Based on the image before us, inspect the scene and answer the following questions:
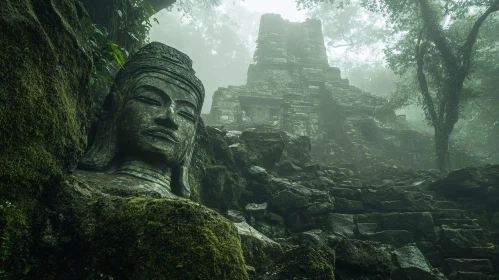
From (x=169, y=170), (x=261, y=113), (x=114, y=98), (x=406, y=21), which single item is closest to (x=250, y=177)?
(x=169, y=170)

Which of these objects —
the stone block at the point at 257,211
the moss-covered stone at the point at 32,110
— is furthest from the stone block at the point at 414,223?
the moss-covered stone at the point at 32,110

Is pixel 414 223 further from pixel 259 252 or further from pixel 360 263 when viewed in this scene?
pixel 259 252

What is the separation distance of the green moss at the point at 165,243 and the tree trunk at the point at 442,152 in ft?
30.2

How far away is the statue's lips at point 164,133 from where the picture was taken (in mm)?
3636

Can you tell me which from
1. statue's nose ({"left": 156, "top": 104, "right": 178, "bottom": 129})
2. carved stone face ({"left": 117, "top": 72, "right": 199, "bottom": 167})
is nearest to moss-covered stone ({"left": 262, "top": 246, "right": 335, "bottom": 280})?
carved stone face ({"left": 117, "top": 72, "right": 199, "bottom": 167})

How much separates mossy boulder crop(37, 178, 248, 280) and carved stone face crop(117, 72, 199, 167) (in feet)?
5.89

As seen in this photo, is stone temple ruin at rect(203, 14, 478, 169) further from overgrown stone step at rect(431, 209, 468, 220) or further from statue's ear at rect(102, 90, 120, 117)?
statue's ear at rect(102, 90, 120, 117)

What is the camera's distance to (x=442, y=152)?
30.2 ft

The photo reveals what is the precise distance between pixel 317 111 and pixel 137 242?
12740mm

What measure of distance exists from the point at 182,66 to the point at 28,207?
315cm

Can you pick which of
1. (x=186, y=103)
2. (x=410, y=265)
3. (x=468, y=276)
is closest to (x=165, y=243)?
(x=186, y=103)

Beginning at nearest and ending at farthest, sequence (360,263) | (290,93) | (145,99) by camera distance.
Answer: (360,263) < (145,99) < (290,93)

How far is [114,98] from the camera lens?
Answer: 3945 mm

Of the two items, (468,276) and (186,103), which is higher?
(186,103)
